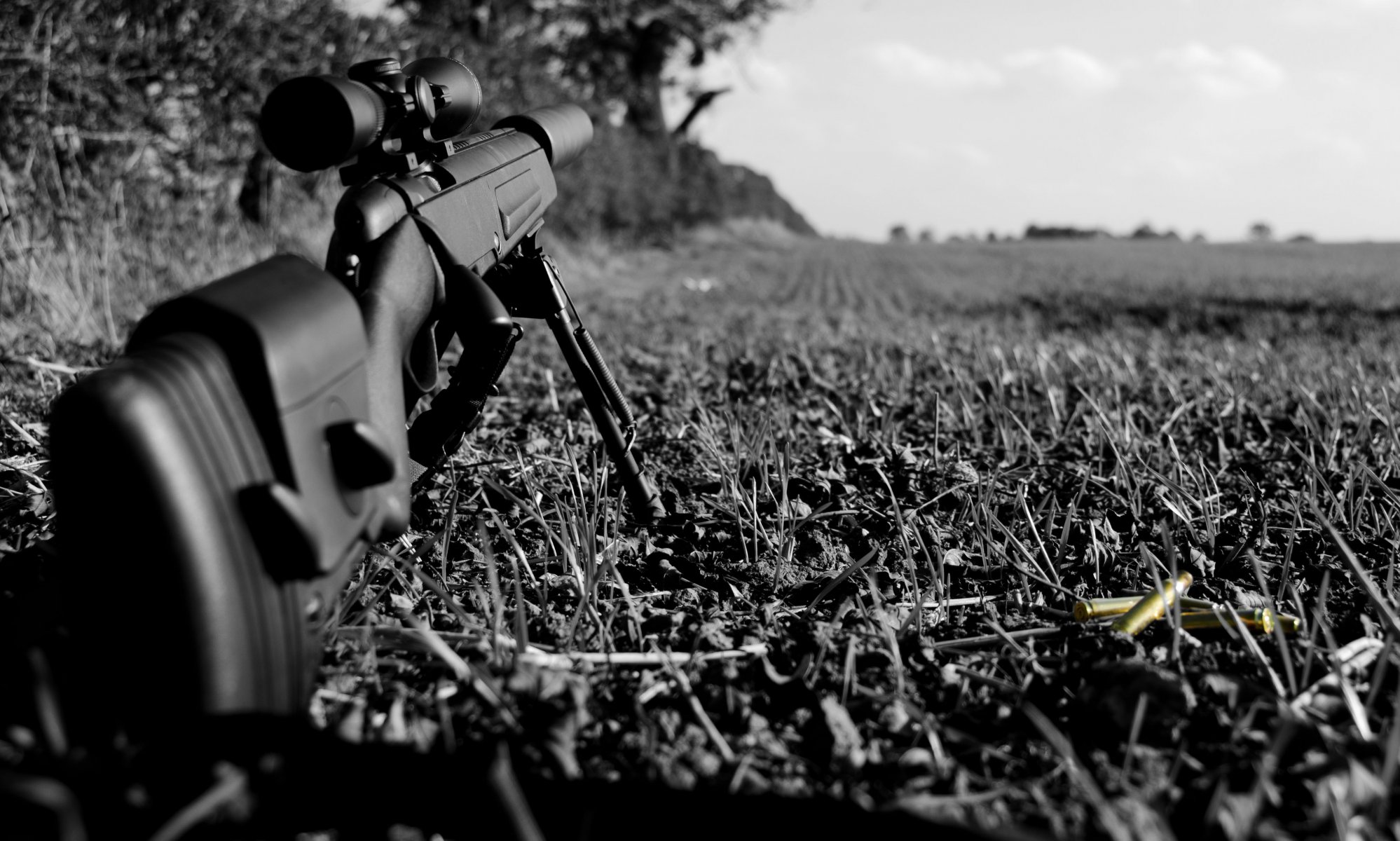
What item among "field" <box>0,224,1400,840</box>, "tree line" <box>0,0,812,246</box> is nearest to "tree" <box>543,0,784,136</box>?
"tree line" <box>0,0,812,246</box>

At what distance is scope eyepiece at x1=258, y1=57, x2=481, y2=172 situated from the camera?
1.40 meters

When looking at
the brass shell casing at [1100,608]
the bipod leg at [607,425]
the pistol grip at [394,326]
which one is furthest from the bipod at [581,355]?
the brass shell casing at [1100,608]

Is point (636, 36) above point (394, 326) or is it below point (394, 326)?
above

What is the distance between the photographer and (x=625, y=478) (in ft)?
5.99

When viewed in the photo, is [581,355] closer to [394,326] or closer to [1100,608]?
[394,326]

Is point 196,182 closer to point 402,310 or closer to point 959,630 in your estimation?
point 402,310

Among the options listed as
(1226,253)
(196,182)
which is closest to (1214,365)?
(196,182)

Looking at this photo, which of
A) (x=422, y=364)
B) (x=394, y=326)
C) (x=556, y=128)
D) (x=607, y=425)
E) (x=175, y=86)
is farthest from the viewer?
(x=175, y=86)

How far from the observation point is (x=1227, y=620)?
156 cm

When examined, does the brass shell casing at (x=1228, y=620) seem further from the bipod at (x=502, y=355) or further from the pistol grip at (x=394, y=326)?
the pistol grip at (x=394, y=326)

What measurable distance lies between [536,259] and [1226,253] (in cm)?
3169

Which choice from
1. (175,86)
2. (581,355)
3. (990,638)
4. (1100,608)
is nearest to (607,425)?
(581,355)

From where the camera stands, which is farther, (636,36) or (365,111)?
(636,36)

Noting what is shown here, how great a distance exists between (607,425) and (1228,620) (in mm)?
1170
